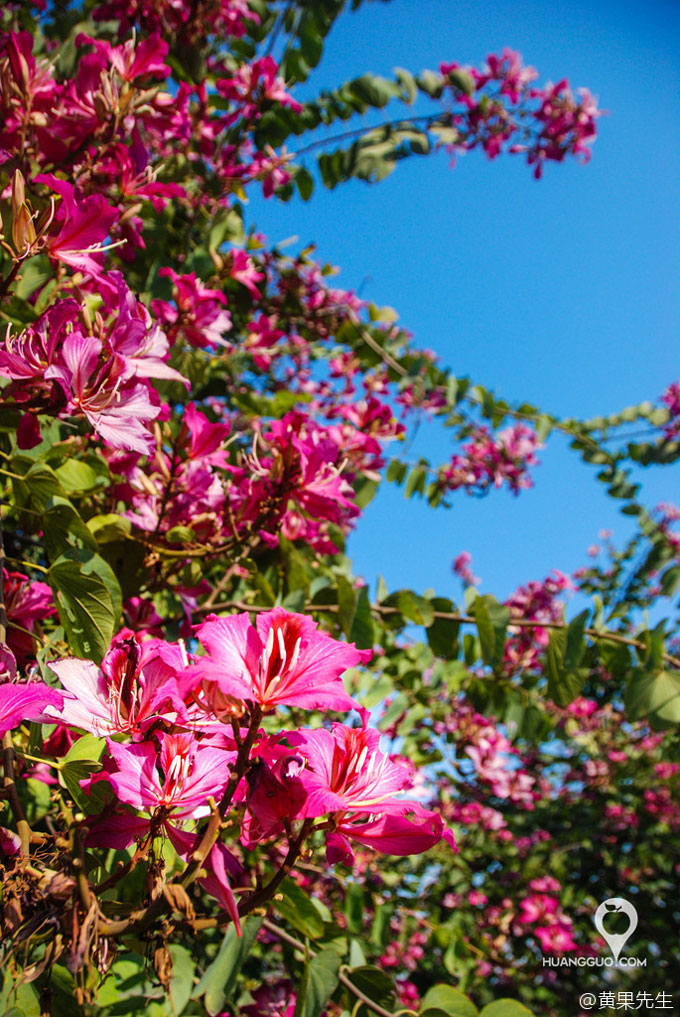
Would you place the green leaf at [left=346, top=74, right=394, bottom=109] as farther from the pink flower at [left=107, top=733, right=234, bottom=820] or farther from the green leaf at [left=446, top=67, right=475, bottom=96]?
the pink flower at [left=107, top=733, right=234, bottom=820]

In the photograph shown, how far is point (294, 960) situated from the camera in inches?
51.8

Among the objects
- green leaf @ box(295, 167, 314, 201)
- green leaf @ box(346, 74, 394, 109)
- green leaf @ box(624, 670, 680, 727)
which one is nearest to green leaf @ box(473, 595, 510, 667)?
green leaf @ box(624, 670, 680, 727)

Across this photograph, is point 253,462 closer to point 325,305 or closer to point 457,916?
point 325,305

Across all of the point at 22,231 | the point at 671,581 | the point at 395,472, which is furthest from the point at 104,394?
the point at 671,581

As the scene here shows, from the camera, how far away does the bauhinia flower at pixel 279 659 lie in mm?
509

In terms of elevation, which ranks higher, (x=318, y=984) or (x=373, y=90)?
Answer: (x=373, y=90)

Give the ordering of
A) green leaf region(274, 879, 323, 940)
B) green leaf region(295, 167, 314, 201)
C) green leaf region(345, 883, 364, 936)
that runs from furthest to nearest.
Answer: green leaf region(295, 167, 314, 201) → green leaf region(345, 883, 364, 936) → green leaf region(274, 879, 323, 940)

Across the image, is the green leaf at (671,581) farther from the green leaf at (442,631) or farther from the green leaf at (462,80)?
the green leaf at (462,80)

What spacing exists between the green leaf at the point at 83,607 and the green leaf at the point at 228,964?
393 mm

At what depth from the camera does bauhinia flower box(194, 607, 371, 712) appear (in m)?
0.51

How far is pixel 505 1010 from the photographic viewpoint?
88 centimetres

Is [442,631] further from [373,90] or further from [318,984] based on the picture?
[373,90]

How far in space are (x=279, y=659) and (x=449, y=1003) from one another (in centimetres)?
67

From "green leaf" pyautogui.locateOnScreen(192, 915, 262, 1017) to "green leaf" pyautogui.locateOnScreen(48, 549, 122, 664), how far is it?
0.39 metres
